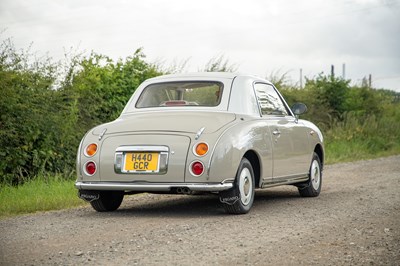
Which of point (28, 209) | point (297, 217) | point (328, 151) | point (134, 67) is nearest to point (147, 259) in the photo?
point (297, 217)

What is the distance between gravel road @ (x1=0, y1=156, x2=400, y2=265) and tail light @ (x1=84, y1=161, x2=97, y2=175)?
0.47 metres

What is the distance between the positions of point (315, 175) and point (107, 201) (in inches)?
125

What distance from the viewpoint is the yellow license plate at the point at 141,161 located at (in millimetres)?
8156

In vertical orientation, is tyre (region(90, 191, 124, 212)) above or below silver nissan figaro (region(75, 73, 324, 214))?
below

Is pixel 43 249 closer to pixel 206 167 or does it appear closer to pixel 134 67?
pixel 206 167

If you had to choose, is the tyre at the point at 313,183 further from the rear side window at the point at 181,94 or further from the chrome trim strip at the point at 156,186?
the chrome trim strip at the point at 156,186

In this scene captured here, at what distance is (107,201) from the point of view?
29.7 ft

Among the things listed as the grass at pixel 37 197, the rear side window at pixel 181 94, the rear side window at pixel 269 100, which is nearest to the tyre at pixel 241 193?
the rear side window at pixel 181 94

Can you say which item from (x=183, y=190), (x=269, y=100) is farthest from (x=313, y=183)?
(x=183, y=190)

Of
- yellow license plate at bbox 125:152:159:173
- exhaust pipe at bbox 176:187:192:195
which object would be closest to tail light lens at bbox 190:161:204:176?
exhaust pipe at bbox 176:187:192:195

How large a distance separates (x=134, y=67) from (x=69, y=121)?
3121 millimetres

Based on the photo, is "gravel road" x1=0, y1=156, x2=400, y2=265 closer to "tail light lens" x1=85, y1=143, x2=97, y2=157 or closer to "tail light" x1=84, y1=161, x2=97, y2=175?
"tail light" x1=84, y1=161, x2=97, y2=175

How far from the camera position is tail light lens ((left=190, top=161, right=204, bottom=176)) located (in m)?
8.04

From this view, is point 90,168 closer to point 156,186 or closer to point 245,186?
point 156,186
